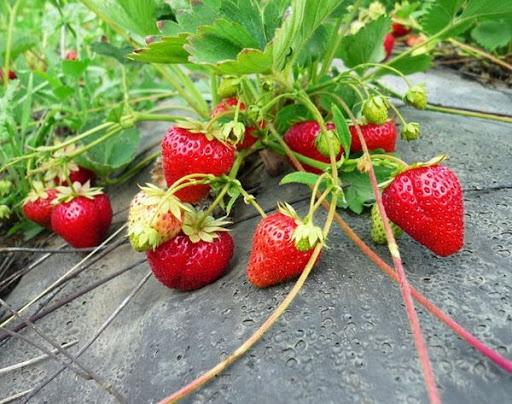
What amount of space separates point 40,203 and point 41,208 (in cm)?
1

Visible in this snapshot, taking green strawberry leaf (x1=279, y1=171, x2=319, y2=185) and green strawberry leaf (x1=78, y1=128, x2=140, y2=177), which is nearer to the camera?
green strawberry leaf (x1=279, y1=171, x2=319, y2=185)

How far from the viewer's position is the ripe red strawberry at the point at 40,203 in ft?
3.98

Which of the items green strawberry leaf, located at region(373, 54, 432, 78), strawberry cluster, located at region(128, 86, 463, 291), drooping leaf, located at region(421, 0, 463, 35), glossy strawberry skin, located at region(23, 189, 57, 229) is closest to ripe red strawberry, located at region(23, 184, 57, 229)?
glossy strawberry skin, located at region(23, 189, 57, 229)

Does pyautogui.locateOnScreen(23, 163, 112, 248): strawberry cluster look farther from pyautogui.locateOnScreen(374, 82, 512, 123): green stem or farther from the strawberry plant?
pyautogui.locateOnScreen(374, 82, 512, 123): green stem

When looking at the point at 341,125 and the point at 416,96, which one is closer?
the point at 341,125

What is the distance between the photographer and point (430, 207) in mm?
730

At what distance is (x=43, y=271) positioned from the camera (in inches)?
48.0

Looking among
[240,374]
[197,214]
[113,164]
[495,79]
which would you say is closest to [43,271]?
[113,164]

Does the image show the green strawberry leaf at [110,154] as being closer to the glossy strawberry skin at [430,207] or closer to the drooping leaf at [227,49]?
the drooping leaf at [227,49]

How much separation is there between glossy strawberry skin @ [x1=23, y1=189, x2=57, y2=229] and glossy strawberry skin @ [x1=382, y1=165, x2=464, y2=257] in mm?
776

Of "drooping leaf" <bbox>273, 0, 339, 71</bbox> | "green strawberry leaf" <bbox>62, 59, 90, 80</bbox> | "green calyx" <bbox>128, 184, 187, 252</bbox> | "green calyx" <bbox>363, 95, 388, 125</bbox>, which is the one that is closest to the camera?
"drooping leaf" <bbox>273, 0, 339, 71</bbox>

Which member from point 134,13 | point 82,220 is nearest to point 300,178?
point 134,13

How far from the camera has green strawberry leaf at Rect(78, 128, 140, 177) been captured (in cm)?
133

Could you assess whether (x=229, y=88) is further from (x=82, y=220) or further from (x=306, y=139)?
(x=82, y=220)
